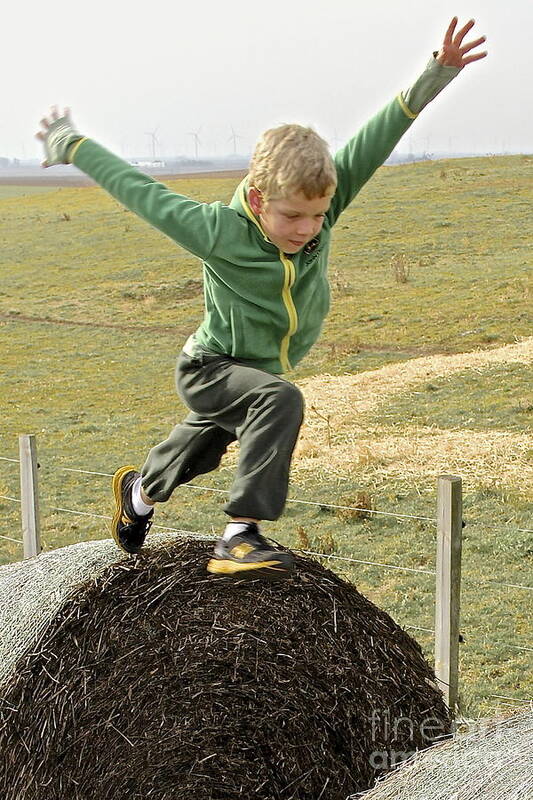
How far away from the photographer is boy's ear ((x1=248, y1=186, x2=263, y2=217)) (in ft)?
11.2

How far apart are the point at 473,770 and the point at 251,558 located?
0.98m

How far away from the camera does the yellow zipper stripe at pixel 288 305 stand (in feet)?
11.7

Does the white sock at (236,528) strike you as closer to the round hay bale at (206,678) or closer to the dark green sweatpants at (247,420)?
the dark green sweatpants at (247,420)

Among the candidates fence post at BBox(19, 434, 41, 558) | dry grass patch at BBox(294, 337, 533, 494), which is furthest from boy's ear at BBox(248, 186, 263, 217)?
dry grass patch at BBox(294, 337, 533, 494)

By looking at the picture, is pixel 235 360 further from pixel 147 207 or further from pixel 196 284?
pixel 196 284

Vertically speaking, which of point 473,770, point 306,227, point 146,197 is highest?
point 146,197

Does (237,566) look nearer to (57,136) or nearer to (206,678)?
(57,136)

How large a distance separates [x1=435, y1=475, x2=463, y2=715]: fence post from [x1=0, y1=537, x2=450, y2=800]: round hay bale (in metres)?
0.83

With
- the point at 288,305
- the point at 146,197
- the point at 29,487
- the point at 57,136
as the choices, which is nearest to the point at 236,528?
the point at 288,305

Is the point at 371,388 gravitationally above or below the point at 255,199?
below

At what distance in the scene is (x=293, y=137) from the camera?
326 centimetres

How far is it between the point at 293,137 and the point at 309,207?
0.21 meters

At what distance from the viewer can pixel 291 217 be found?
337cm

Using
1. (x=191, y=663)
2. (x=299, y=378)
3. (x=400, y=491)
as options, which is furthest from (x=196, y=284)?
(x=191, y=663)
